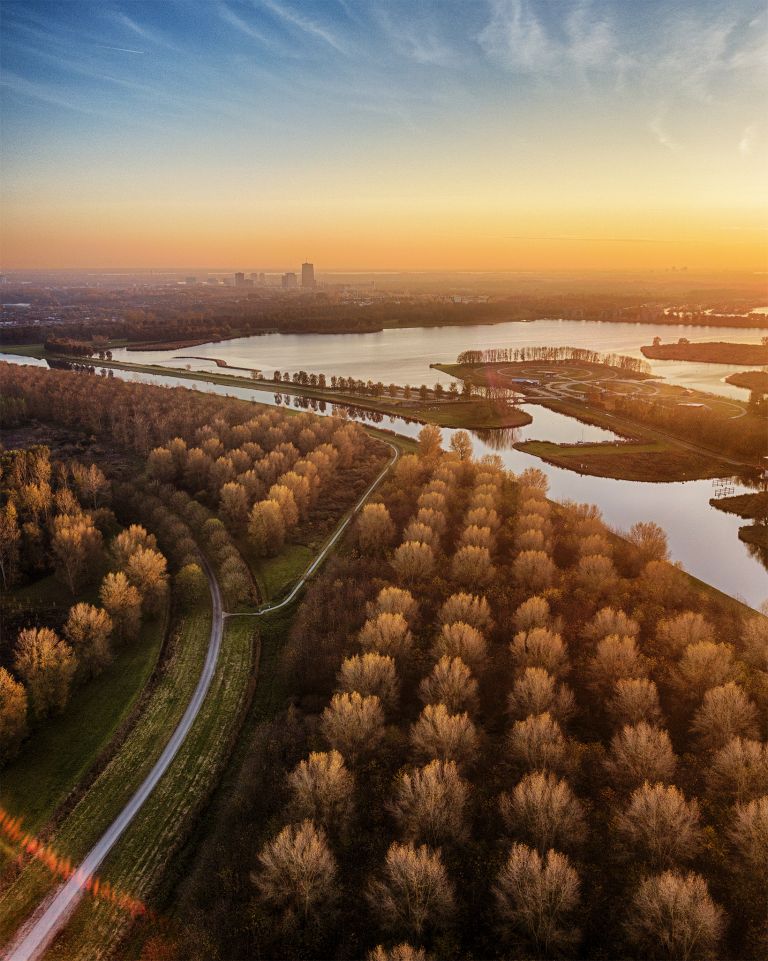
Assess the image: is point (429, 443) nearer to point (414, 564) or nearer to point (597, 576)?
point (414, 564)

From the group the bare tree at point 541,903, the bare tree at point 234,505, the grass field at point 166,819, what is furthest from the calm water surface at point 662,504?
the grass field at point 166,819

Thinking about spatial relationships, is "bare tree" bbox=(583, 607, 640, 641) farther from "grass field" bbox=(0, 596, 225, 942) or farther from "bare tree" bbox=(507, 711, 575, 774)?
"grass field" bbox=(0, 596, 225, 942)

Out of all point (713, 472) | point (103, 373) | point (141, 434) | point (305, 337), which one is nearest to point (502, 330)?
point (305, 337)

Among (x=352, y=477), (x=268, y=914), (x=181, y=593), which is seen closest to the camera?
(x=268, y=914)

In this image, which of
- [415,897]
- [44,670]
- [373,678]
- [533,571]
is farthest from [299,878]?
[533,571]

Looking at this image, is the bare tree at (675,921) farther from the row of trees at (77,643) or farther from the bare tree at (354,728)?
the row of trees at (77,643)

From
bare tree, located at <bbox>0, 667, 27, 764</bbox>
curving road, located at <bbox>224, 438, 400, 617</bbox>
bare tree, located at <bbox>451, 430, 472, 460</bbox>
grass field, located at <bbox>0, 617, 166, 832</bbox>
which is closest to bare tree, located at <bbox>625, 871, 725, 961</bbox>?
grass field, located at <bbox>0, 617, 166, 832</bbox>

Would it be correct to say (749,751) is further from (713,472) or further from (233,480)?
(713,472)

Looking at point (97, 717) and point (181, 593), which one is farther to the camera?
point (181, 593)
